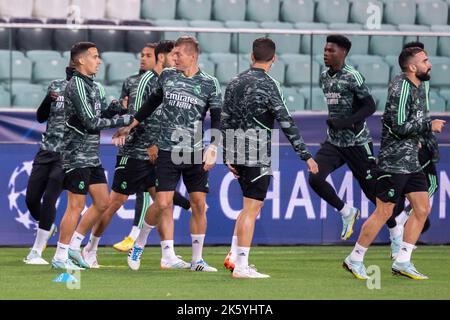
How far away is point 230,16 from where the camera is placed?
1969 cm

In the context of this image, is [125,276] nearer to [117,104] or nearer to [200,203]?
[200,203]

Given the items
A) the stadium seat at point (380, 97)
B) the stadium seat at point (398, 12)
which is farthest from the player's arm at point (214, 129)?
the stadium seat at point (398, 12)

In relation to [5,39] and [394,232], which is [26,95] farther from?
[394,232]

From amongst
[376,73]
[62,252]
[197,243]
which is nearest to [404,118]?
[197,243]

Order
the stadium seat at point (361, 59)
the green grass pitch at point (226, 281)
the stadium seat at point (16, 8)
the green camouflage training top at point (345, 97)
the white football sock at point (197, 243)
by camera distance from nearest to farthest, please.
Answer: the green grass pitch at point (226, 281), the white football sock at point (197, 243), the green camouflage training top at point (345, 97), the stadium seat at point (361, 59), the stadium seat at point (16, 8)

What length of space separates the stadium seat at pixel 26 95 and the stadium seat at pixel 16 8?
2.52 metres

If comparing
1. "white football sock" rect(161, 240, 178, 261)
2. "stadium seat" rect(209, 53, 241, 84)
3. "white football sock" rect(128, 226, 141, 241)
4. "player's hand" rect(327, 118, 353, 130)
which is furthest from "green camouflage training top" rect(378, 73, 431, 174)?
"stadium seat" rect(209, 53, 241, 84)

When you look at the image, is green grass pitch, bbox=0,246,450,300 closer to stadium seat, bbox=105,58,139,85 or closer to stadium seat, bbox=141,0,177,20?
stadium seat, bbox=105,58,139,85

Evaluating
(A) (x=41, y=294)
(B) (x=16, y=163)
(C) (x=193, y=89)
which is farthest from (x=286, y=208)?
(A) (x=41, y=294)

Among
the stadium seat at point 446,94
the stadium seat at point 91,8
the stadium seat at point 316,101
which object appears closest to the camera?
the stadium seat at point 316,101

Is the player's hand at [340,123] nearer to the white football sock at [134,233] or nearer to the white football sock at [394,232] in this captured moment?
the white football sock at [394,232]

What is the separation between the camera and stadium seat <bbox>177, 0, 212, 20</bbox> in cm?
1945

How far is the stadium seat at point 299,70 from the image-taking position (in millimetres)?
16672

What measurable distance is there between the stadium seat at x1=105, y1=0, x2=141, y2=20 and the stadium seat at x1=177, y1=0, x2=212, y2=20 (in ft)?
2.27
